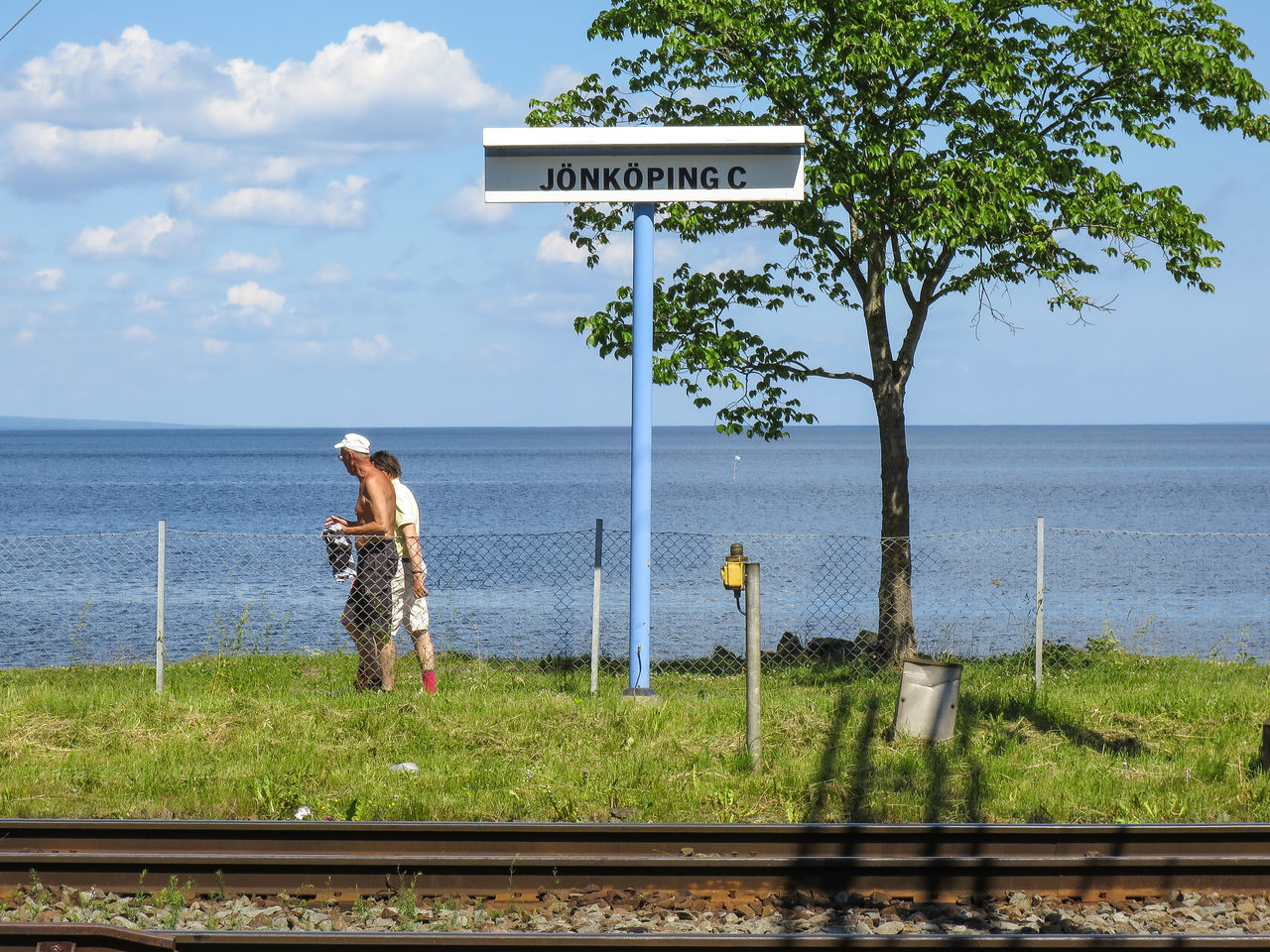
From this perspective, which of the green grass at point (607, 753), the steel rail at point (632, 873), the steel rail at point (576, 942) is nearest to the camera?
the steel rail at point (576, 942)

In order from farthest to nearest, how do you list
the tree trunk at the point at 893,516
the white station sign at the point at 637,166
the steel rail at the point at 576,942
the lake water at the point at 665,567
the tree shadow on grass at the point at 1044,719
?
1. the lake water at the point at 665,567
2. the tree trunk at the point at 893,516
3. the white station sign at the point at 637,166
4. the tree shadow on grass at the point at 1044,719
5. the steel rail at the point at 576,942

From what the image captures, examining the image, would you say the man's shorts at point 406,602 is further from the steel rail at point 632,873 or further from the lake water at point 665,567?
the steel rail at point 632,873

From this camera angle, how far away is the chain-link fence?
643 inches

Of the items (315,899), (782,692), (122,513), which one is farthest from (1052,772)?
(122,513)

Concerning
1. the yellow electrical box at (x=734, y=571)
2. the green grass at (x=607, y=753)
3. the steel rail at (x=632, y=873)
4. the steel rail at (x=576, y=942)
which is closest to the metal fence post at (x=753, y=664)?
the green grass at (x=607, y=753)

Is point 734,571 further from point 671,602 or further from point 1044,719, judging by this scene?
point 671,602

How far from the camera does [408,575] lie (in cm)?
1037

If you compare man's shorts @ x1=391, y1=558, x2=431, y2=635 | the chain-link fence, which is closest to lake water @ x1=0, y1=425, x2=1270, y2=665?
the chain-link fence

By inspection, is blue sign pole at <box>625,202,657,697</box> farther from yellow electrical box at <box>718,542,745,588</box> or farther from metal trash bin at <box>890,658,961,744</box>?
metal trash bin at <box>890,658,961,744</box>

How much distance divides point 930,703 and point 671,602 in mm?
12706

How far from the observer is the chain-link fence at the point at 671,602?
1634 cm

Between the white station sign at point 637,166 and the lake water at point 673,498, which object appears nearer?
the white station sign at point 637,166

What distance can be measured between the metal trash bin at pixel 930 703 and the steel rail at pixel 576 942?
3922mm

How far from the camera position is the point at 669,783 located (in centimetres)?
791
